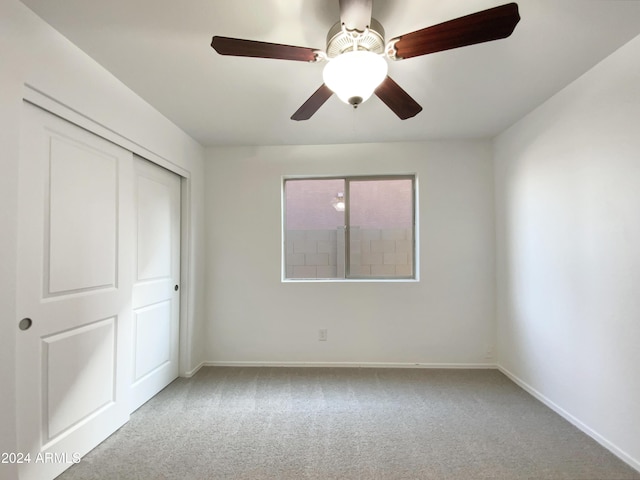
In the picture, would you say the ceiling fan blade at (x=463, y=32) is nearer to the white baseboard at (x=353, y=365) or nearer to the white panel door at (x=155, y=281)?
the white panel door at (x=155, y=281)

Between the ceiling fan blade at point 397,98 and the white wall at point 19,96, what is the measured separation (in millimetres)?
1700

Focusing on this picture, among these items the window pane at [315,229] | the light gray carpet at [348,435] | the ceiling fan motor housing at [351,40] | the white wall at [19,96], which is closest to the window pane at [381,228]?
the window pane at [315,229]

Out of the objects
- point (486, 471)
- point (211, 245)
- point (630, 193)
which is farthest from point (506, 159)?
point (211, 245)

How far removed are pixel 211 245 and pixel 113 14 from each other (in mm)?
2161

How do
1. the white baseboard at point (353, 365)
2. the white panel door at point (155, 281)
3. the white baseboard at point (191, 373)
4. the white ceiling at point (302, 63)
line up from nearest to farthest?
1. the white ceiling at point (302, 63)
2. the white panel door at point (155, 281)
3. the white baseboard at point (191, 373)
4. the white baseboard at point (353, 365)

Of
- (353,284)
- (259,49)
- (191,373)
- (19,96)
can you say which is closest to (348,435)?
(353,284)

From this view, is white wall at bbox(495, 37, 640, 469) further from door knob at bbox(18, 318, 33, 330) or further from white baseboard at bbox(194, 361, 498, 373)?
door knob at bbox(18, 318, 33, 330)

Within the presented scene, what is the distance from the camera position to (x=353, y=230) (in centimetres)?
335

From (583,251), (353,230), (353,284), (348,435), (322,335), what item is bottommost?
(348,435)

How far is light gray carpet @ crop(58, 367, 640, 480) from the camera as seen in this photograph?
5.54 feet

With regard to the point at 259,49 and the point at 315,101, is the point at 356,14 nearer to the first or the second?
the point at 259,49

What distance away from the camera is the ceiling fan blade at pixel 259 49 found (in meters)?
1.26

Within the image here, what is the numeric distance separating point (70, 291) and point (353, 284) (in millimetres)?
2320

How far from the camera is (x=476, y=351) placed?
3.10m
